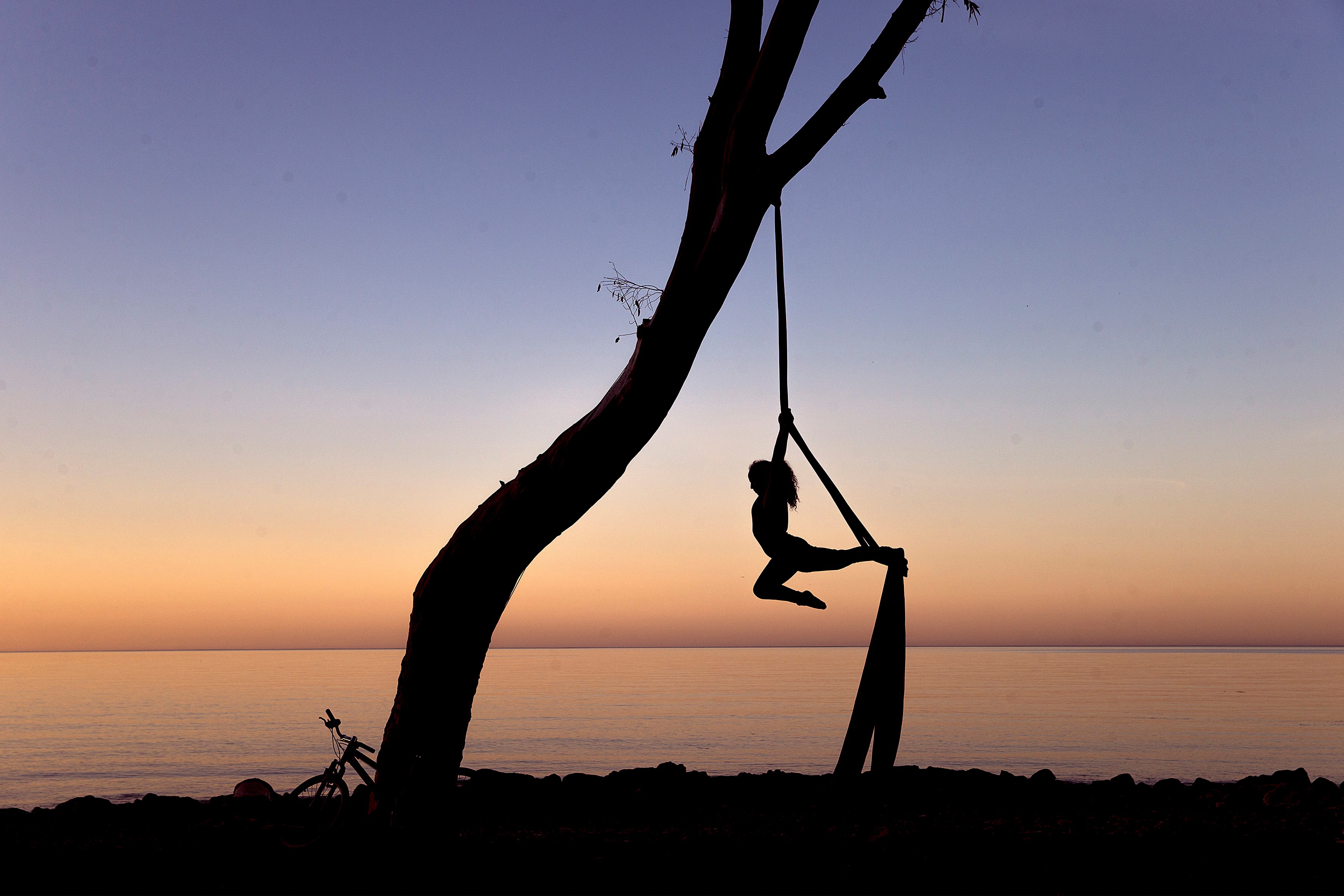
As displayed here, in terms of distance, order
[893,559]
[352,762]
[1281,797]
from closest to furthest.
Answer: [893,559] < [352,762] < [1281,797]

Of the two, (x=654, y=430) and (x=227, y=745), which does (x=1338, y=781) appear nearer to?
(x=654, y=430)

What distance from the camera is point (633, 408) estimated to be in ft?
24.0

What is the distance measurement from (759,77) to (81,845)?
27.8 ft

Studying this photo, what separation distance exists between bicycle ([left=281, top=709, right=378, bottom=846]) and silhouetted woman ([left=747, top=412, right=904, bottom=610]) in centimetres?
368

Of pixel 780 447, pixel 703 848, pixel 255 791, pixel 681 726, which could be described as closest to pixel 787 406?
pixel 780 447

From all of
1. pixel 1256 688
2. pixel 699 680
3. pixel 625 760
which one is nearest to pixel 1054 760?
pixel 625 760

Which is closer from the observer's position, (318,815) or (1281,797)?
(318,815)

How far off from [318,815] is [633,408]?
4481 mm

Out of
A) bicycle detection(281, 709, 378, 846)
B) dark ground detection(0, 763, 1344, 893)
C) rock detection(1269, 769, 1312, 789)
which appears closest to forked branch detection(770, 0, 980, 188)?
dark ground detection(0, 763, 1344, 893)

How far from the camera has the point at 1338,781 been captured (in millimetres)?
21375

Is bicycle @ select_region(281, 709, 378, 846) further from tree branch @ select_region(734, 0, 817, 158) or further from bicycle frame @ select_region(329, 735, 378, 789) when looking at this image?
tree branch @ select_region(734, 0, 817, 158)

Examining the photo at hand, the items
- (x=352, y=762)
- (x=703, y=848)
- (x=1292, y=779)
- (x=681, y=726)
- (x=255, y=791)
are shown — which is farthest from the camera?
(x=681, y=726)

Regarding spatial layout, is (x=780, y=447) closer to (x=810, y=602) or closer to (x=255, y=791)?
(x=810, y=602)

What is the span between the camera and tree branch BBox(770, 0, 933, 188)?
6887 mm
